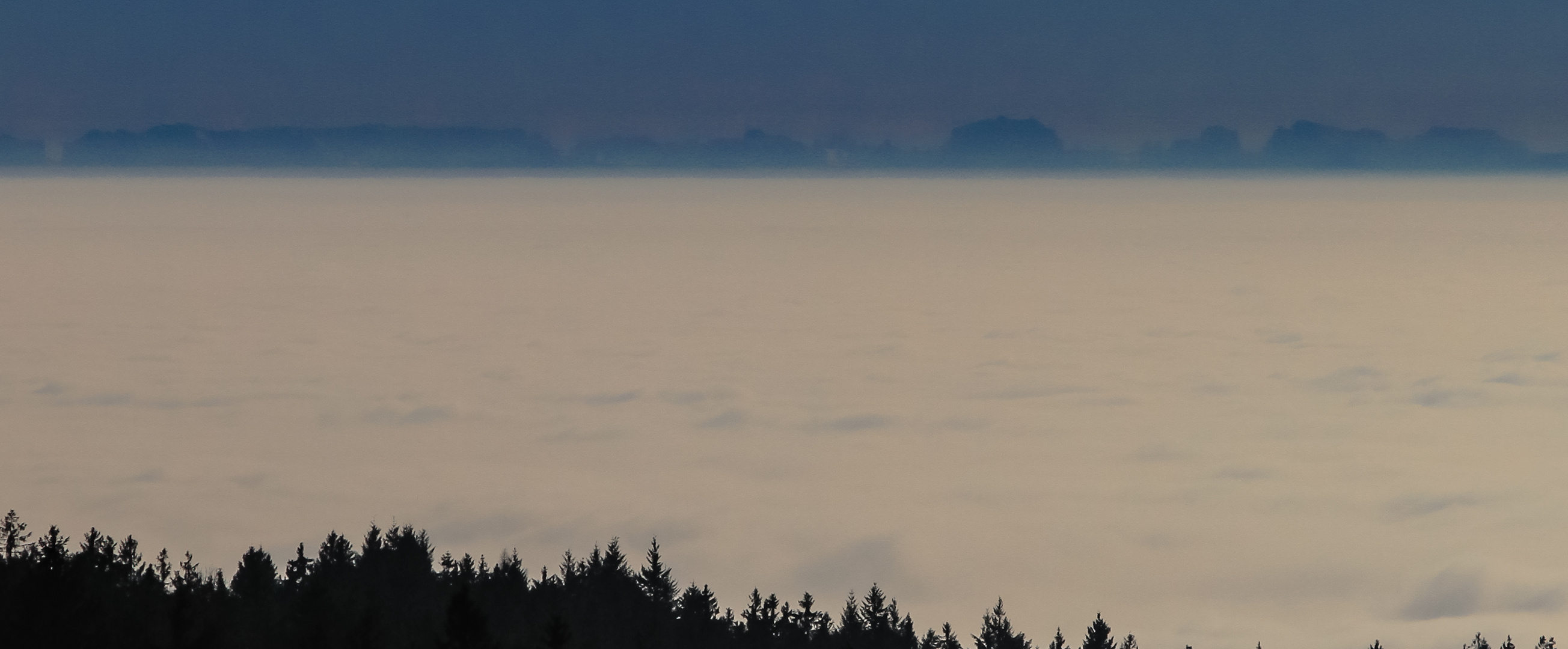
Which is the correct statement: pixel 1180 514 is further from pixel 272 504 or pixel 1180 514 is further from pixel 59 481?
pixel 59 481

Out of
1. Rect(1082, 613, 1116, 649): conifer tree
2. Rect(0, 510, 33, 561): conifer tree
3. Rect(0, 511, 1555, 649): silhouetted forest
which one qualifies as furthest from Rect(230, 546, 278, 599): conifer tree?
Rect(1082, 613, 1116, 649): conifer tree

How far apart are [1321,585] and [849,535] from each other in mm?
43520

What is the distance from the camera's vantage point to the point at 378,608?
76.5ft

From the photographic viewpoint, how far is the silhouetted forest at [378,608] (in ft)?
65.4

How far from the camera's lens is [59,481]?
16012 centimetres

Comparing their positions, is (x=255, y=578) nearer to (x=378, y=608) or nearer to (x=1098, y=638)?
(x=378, y=608)

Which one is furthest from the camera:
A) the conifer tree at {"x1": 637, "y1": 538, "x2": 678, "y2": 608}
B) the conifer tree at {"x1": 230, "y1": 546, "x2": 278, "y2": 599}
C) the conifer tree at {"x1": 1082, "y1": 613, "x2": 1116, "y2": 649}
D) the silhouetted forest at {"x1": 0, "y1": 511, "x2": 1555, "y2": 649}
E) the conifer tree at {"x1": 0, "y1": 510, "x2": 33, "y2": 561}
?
the conifer tree at {"x1": 637, "y1": 538, "x2": 678, "y2": 608}

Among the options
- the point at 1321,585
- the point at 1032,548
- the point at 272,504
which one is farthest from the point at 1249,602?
the point at 272,504

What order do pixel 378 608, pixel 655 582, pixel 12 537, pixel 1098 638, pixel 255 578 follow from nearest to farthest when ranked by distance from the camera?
pixel 378 608 → pixel 12 537 → pixel 255 578 → pixel 1098 638 → pixel 655 582

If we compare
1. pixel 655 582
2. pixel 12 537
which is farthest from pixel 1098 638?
pixel 12 537

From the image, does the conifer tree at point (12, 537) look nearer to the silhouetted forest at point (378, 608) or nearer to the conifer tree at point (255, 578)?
the silhouetted forest at point (378, 608)

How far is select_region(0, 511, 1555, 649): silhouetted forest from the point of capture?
1992cm

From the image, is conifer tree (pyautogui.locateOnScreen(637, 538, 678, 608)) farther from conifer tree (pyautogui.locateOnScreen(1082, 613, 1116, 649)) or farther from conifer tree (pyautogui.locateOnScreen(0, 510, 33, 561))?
conifer tree (pyautogui.locateOnScreen(0, 510, 33, 561))

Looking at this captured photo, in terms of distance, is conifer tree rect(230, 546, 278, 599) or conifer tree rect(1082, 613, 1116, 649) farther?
conifer tree rect(1082, 613, 1116, 649)
